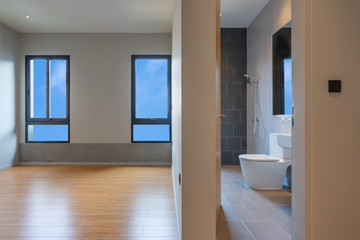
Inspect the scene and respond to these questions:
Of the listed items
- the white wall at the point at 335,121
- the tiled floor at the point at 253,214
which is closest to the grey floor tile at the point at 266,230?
the tiled floor at the point at 253,214

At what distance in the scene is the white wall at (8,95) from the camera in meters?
4.92

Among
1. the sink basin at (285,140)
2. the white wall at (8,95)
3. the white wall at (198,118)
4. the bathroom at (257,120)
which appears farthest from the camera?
the white wall at (8,95)

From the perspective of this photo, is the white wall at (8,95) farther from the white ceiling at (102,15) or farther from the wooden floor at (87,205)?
the wooden floor at (87,205)

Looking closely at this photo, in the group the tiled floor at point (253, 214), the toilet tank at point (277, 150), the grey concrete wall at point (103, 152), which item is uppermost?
the toilet tank at point (277, 150)

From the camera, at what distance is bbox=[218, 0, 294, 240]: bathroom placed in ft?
7.83

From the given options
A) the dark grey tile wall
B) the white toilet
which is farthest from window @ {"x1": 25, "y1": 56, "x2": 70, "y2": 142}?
the white toilet

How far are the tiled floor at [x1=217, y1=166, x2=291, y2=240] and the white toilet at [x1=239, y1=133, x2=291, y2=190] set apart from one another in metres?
0.12

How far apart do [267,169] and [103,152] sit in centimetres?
350

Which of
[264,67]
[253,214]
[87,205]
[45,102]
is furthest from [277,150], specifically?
[45,102]

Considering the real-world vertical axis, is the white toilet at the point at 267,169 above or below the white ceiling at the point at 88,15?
below

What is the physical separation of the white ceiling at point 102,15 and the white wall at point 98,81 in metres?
0.22

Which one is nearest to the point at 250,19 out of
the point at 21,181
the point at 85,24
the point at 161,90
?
the point at 161,90

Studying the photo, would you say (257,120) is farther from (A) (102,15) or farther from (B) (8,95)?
(B) (8,95)

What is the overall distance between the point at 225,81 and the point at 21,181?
3869 mm
